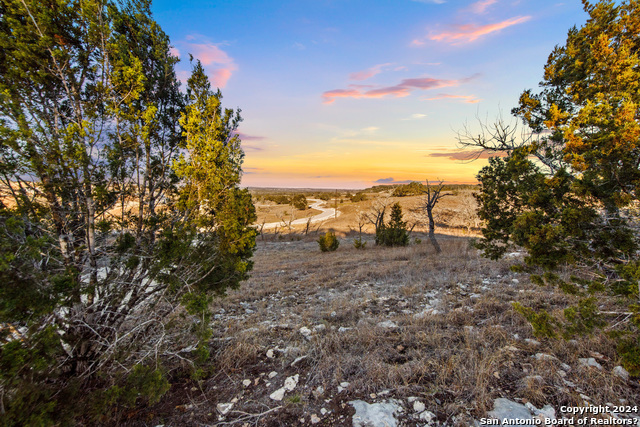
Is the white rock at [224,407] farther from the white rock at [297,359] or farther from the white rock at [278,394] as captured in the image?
the white rock at [297,359]

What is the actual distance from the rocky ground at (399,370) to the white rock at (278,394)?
0.01m

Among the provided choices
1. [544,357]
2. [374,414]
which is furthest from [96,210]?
[544,357]

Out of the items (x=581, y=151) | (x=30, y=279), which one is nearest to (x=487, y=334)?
(x=581, y=151)

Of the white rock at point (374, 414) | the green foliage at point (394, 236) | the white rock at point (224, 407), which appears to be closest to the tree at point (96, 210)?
the white rock at point (224, 407)

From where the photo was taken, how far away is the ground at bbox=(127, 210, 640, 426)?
99.0 inches

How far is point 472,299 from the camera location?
541 centimetres

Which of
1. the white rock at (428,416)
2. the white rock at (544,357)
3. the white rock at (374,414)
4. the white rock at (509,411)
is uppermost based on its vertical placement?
the white rock at (544,357)

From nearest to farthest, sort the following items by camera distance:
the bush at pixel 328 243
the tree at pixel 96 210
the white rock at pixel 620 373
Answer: the tree at pixel 96 210 → the white rock at pixel 620 373 → the bush at pixel 328 243

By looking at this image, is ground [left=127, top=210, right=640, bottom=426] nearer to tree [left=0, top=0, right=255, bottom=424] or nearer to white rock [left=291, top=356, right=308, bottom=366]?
white rock [left=291, top=356, right=308, bottom=366]

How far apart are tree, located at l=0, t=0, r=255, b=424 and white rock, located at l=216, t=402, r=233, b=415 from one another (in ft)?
1.81

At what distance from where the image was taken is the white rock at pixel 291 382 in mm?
2943

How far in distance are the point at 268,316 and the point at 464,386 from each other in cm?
371

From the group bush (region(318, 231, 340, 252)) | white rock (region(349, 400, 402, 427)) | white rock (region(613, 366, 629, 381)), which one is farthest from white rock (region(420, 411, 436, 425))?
bush (region(318, 231, 340, 252))

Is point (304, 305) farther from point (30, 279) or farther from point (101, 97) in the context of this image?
point (101, 97)
